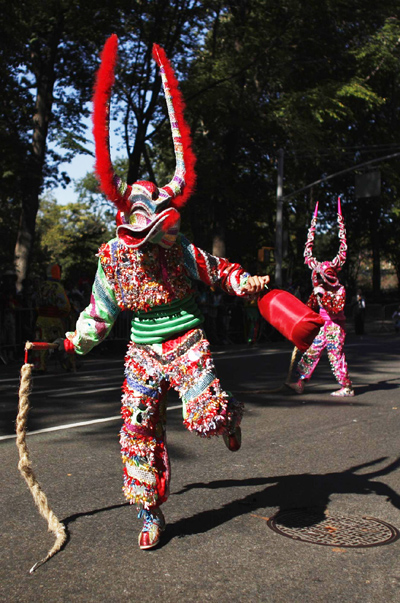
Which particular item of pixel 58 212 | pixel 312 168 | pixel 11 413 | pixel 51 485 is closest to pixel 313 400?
pixel 11 413

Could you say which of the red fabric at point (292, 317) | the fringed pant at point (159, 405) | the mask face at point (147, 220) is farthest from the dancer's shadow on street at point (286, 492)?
the mask face at point (147, 220)

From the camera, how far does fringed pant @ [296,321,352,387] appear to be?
393 inches

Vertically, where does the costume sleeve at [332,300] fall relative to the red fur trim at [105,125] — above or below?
below

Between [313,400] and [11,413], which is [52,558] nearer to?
[11,413]

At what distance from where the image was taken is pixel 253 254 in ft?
112

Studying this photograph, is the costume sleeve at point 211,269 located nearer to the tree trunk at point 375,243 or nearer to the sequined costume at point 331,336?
the sequined costume at point 331,336

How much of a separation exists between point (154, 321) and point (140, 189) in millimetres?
784

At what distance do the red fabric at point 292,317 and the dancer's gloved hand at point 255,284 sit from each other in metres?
0.06

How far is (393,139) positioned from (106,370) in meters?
24.9

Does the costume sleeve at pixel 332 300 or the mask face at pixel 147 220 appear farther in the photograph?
the costume sleeve at pixel 332 300

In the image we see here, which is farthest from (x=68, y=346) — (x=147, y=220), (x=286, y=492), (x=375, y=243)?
(x=375, y=243)

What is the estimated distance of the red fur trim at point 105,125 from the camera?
4352 millimetres

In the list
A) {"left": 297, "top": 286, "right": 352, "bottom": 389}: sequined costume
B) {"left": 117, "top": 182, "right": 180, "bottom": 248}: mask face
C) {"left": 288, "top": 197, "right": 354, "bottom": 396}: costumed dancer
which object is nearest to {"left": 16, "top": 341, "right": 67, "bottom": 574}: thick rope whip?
{"left": 117, "top": 182, "right": 180, "bottom": 248}: mask face

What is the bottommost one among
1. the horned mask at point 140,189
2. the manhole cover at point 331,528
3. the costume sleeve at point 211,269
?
the manhole cover at point 331,528
